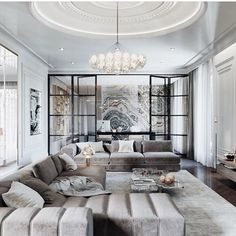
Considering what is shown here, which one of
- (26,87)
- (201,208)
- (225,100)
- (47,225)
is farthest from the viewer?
(26,87)

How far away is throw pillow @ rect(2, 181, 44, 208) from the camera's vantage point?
2400 mm

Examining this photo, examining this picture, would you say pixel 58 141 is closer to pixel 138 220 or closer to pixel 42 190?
pixel 42 190

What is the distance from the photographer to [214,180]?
232 inches

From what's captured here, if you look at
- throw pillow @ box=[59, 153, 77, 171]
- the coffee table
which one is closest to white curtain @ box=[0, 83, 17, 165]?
throw pillow @ box=[59, 153, 77, 171]

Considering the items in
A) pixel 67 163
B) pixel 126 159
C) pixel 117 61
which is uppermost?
pixel 117 61

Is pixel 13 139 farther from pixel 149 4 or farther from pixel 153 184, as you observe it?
pixel 149 4

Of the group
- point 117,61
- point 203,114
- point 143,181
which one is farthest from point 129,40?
point 203,114

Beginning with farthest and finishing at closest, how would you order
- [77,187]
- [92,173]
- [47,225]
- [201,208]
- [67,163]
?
[67,163]
[92,173]
[201,208]
[77,187]
[47,225]

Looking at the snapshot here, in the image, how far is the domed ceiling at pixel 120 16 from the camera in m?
4.82

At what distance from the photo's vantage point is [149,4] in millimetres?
4844

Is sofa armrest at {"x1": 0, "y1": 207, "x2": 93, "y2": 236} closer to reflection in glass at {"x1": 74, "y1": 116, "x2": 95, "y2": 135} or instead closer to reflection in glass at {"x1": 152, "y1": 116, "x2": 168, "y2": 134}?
reflection in glass at {"x1": 74, "y1": 116, "x2": 95, "y2": 135}

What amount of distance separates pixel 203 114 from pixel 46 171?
5.59m

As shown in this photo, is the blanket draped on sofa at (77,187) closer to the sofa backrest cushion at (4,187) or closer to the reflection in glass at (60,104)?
the sofa backrest cushion at (4,187)

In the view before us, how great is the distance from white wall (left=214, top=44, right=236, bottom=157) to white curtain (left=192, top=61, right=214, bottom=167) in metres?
0.34
